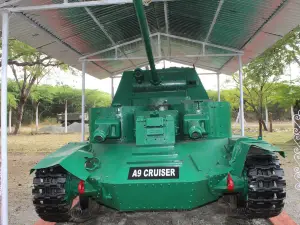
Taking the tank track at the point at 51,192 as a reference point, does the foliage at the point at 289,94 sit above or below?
above

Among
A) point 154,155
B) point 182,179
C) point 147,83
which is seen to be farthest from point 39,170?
point 147,83

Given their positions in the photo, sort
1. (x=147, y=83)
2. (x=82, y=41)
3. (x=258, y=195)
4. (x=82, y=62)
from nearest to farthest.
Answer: (x=258, y=195) < (x=147, y=83) < (x=82, y=41) < (x=82, y=62)

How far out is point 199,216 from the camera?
6.38 m

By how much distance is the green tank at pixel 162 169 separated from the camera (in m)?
4.64

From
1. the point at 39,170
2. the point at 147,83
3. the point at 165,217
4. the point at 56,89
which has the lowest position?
the point at 165,217

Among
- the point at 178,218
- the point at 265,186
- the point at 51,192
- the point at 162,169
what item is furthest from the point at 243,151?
the point at 51,192

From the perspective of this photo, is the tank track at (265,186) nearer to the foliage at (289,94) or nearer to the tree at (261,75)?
the foliage at (289,94)

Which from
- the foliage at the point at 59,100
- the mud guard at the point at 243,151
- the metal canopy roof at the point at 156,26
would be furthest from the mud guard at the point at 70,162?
the foliage at the point at 59,100

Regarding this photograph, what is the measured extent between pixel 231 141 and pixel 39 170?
3099 millimetres

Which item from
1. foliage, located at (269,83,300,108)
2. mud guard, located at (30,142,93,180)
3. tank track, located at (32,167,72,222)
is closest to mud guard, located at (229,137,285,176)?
mud guard, located at (30,142,93,180)

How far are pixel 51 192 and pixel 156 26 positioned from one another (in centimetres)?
670

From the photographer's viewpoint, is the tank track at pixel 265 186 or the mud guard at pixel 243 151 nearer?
the tank track at pixel 265 186

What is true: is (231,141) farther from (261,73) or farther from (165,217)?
(261,73)

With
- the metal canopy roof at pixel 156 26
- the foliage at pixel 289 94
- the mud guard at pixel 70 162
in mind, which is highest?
the metal canopy roof at pixel 156 26
